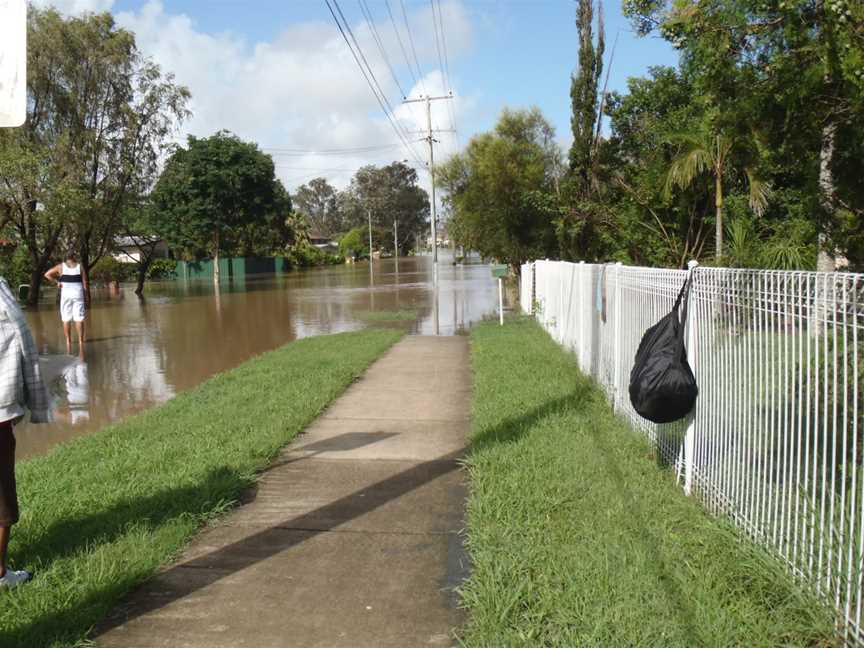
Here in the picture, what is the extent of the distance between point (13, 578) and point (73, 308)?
9.78 m

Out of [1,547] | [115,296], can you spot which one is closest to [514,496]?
[1,547]

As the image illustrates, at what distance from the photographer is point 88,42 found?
26.5 meters

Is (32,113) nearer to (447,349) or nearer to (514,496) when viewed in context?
(447,349)

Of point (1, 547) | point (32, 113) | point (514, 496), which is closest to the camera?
point (1, 547)

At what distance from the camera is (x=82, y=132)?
26781mm

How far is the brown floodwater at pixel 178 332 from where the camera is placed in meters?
8.78

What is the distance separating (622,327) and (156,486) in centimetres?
415

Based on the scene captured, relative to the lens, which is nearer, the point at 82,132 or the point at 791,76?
the point at 791,76

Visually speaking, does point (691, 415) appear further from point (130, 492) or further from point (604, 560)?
point (130, 492)

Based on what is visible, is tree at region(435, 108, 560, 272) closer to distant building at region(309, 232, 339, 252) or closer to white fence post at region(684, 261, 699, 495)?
white fence post at region(684, 261, 699, 495)

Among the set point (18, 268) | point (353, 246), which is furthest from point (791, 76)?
point (353, 246)

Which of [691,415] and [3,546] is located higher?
[691,415]

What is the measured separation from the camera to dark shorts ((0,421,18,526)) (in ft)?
12.1

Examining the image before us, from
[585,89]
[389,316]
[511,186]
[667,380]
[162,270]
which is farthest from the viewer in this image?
[162,270]
